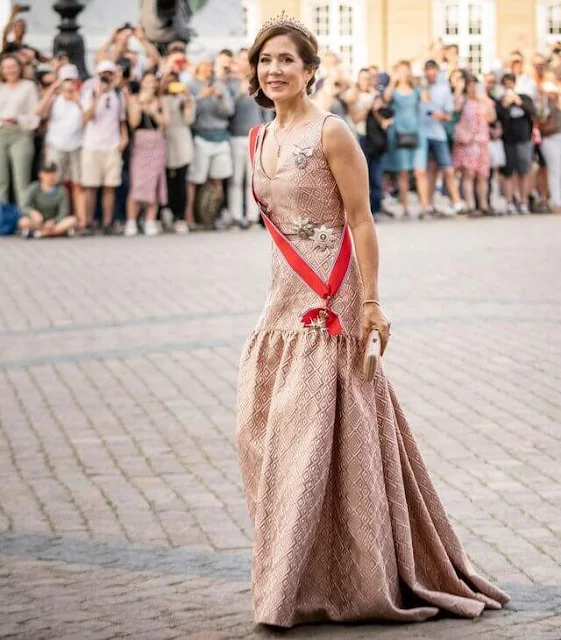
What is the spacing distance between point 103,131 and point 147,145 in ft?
1.95

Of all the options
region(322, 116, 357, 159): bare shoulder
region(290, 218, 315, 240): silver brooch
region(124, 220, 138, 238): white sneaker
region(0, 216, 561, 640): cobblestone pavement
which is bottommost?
region(124, 220, 138, 238): white sneaker

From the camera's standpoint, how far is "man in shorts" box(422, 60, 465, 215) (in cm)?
2225

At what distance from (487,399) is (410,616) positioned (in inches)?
162

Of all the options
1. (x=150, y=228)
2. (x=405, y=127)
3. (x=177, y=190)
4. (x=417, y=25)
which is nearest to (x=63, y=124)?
(x=150, y=228)

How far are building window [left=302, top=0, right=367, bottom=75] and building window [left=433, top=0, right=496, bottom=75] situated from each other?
2462mm

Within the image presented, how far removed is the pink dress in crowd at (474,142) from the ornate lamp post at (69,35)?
5.58 metres

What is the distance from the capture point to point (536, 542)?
616 centimetres

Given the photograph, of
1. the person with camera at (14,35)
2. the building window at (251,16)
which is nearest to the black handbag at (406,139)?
the person with camera at (14,35)

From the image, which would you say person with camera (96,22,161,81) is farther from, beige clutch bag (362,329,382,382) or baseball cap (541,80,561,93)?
beige clutch bag (362,329,382,382)

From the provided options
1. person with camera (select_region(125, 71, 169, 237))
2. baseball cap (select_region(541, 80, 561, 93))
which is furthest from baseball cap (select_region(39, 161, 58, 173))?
baseball cap (select_region(541, 80, 561, 93))

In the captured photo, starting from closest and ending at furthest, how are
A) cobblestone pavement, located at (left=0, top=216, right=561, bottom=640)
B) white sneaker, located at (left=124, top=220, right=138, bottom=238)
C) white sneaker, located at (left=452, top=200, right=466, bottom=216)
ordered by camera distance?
1. cobblestone pavement, located at (left=0, top=216, right=561, bottom=640)
2. white sneaker, located at (left=124, top=220, right=138, bottom=238)
3. white sneaker, located at (left=452, top=200, right=466, bottom=216)

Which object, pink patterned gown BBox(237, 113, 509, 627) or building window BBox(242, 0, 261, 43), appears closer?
pink patterned gown BBox(237, 113, 509, 627)

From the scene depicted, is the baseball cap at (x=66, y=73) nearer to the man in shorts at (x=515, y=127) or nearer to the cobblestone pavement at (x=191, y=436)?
the cobblestone pavement at (x=191, y=436)

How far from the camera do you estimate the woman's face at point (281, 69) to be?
200 inches
